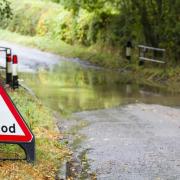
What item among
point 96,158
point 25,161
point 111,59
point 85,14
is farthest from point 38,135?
point 85,14

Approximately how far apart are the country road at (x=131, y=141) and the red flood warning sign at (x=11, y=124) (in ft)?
4.25

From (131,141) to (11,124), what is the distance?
10.9ft

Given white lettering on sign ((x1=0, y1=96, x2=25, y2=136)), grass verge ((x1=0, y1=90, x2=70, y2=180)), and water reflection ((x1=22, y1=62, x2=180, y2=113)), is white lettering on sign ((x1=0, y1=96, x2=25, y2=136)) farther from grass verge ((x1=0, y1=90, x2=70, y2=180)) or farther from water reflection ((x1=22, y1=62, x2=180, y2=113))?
water reflection ((x1=22, y1=62, x2=180, y2=113))

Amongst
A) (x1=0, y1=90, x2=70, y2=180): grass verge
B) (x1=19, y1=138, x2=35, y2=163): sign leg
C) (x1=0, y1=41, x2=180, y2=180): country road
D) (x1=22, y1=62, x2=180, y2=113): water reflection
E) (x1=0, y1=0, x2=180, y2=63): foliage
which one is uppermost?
(x1=0, y1=0, x2=180, y2=63): foliage

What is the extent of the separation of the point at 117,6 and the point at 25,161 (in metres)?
18.6

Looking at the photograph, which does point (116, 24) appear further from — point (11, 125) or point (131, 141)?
point (11, 125)

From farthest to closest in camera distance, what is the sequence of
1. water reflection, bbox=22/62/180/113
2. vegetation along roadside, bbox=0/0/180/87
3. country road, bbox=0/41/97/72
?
country road, bbox=0/41/97/72
vegetation along roadside, bbox=0/0/180/87
water reflection, bbox=22/62/180/113

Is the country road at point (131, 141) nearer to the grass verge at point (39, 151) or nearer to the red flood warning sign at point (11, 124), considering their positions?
the grass verge at point (39, 151)

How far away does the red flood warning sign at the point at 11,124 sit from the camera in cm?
743

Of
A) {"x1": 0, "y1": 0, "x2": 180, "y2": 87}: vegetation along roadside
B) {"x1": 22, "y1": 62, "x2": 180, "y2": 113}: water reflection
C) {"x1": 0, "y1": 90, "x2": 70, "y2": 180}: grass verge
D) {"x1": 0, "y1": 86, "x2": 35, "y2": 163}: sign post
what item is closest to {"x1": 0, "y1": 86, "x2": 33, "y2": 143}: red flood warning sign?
{"x1": 0, "y1": 86, "x2": 35, "y2": 163}: sign post

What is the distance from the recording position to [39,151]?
342 inches

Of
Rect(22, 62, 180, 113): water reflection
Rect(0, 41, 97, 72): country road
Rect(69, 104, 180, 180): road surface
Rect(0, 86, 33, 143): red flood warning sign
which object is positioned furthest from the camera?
Rect(0, 41, 97, 72): country road

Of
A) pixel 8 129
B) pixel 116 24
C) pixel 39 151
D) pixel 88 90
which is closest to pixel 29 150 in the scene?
pixel 8 129

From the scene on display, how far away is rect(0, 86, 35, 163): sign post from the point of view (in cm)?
743
